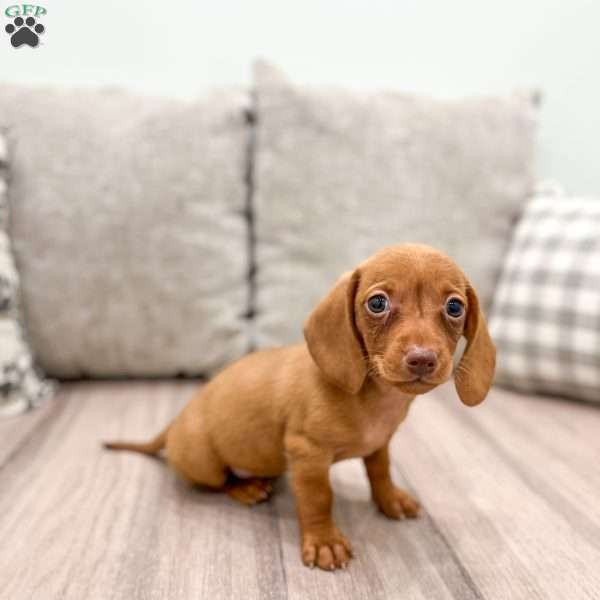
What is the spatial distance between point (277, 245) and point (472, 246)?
56 centimetres

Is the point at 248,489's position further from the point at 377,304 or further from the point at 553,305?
the point at 553,305

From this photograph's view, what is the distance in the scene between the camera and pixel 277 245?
1774mm

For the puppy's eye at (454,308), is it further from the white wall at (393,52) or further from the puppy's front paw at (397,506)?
the white wall at (393,52)

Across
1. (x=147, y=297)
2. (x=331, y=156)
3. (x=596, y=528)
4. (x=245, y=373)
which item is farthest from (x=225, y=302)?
(x=596, y=528)

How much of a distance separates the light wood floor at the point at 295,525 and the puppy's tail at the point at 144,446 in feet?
0.06

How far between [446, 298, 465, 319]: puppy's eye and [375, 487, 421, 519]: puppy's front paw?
0.37 m

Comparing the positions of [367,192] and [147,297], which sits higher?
[367,192]

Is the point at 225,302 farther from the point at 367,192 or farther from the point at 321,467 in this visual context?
the point at 321,467

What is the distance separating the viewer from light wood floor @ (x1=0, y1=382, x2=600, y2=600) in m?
0.85

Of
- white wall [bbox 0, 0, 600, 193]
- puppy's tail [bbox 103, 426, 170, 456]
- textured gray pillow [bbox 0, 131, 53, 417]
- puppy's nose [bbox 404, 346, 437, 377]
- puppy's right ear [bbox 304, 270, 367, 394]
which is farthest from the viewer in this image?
white wall [bbox 0, 0, 600, 193]

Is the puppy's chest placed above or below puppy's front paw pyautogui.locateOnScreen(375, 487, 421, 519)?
above

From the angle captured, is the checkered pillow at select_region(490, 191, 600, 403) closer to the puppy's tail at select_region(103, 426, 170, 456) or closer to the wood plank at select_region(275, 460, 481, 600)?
the wood plank at select_region(275, 460, 481, 600)

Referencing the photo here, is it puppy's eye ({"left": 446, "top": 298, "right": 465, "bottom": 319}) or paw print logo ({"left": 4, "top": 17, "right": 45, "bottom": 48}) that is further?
paw print logo ({"left": 4, "top": 17, "right": 45, "bottom": 48})

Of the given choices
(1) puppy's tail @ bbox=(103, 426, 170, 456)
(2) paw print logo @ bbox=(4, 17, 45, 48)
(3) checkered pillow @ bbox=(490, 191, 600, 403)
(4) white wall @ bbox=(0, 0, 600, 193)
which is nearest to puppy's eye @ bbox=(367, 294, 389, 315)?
(1) puppy's tail @ bbox=(103, 426, 170, 456)
